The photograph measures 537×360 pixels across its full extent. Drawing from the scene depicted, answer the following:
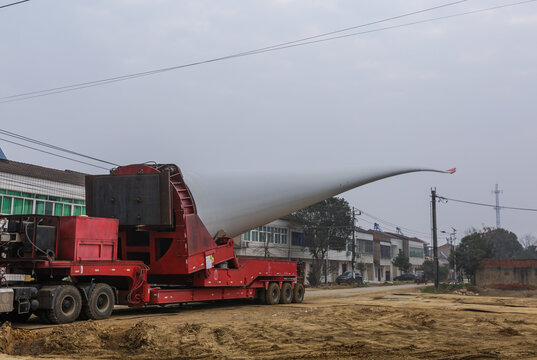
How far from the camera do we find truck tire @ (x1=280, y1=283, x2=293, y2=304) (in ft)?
71.8

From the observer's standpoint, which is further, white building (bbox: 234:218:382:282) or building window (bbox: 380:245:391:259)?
building window (bbox: 380:245:391:259)

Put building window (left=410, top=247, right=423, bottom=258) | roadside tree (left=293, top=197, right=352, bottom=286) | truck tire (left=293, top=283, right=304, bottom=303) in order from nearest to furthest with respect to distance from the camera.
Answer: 1. truck tire (left=293, top=283, right=304, bottom=303)
2. roadside tree (left=293, top=197, right=352, bottom=286)
3. building window (left=410, top=247, right=423, bottom=258)

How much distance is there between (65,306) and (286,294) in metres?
9.89

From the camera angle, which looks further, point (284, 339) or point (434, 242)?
point (434, 242)

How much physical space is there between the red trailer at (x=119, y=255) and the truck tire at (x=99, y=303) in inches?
1.0

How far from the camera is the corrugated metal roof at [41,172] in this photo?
3289 centimetres

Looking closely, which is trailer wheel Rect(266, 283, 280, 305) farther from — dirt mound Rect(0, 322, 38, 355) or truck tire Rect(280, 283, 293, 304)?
dirt mound Rect(0, 322, 38, 355)

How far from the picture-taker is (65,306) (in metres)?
14.0

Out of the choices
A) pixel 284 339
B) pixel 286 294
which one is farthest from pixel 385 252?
pixel 284 339

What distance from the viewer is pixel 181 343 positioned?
10664 mm

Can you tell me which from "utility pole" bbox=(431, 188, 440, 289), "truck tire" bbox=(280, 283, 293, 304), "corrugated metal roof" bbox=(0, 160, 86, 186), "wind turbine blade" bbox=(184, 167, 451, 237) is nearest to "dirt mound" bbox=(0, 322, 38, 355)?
"wind turbine blade" bbox=(184, 167, 451, 237)

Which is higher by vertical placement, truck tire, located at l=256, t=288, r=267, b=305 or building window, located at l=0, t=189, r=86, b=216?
building window, located at l=0, t=189, r=86, b=216

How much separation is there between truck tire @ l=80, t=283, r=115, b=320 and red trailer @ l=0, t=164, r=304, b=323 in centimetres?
3

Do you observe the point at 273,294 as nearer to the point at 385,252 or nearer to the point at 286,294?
the point at 286,294
